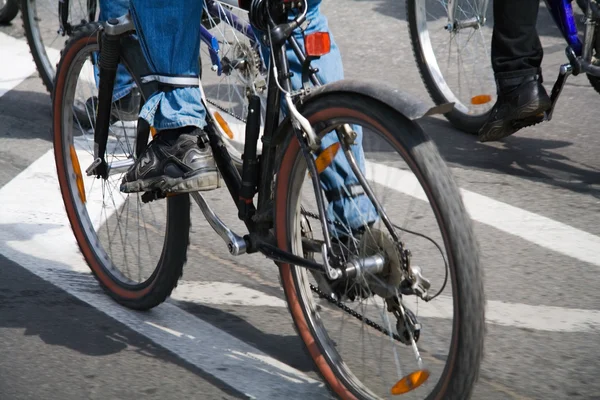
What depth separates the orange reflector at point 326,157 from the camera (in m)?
2.91

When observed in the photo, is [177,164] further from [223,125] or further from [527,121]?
[527,121]

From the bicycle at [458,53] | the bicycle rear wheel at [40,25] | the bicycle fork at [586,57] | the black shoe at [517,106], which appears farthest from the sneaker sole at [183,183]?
the bicycle rear wheel at [40,25]

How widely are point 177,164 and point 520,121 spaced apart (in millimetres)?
2236

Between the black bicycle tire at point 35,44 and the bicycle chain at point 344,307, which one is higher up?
the black bicycle tire at point 35,44

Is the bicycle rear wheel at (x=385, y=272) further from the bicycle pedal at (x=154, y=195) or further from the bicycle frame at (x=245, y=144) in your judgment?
the bicycle pedal at (x=154, y=195)

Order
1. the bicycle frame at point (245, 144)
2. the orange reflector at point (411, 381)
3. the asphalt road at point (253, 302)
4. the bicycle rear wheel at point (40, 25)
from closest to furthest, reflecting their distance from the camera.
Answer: the orange reflector at point (411, 381)
the bicycle frame at point (245, 144)
the asphalt road at point (253, 302)
the bicycle rear wheel at point (40, 25)

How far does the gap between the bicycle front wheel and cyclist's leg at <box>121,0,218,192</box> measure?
2.64 meters

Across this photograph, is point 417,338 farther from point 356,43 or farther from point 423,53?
point 356,43

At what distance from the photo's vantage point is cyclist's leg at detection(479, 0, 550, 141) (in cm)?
486

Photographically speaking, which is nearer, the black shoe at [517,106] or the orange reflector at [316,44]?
the orange reflector at [316,44]

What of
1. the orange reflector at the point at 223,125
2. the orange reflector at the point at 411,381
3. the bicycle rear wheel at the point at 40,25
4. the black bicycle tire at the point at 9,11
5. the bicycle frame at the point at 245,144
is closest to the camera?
the orange reflector at the point at 411,381

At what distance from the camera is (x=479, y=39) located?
576cm

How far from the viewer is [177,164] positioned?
131 inches

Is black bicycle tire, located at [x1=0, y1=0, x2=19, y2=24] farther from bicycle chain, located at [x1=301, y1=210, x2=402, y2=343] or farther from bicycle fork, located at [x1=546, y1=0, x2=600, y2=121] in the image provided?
bicycle chain, located at [x1=301, y1=210, x2=402, y2=343]
